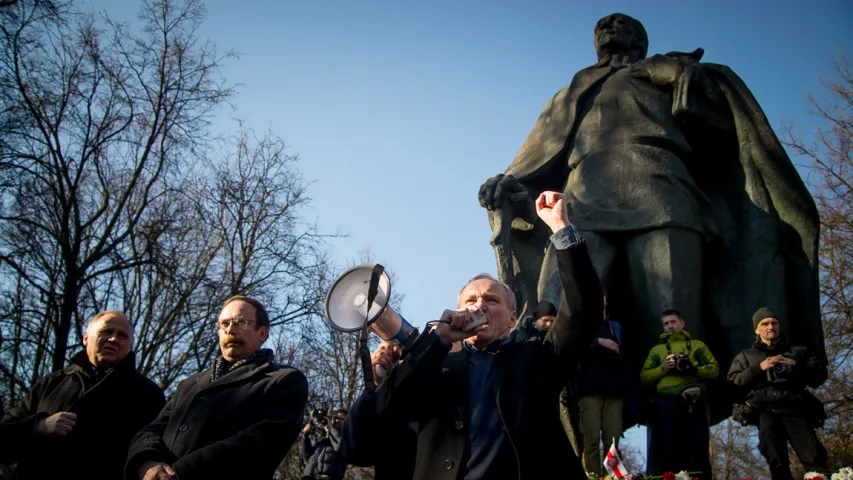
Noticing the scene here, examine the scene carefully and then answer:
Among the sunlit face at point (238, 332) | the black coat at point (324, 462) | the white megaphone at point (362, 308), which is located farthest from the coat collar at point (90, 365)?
the black coat at point (324, 462)

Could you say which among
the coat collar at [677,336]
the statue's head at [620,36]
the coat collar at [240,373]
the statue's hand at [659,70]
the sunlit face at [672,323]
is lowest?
the coat collar at [240,373]

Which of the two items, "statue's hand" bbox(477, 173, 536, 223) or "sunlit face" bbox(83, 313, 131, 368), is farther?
"statue's hand" bbox(477, 173, 536, 223)

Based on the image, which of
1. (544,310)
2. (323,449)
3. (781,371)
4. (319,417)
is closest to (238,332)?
(544,310)

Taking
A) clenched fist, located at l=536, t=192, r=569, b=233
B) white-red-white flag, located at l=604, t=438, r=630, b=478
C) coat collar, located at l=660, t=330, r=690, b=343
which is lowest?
white-red-white flag, located at l=604, t=438, r=630, b=478

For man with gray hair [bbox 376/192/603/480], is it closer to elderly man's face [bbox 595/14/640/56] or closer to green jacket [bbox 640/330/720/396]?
green jacket [bbox 640/330/720/396]

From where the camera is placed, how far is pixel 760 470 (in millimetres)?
26047

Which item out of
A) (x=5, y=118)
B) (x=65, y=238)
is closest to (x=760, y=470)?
(x=65, y=238)

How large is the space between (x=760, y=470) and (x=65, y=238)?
2173 cm

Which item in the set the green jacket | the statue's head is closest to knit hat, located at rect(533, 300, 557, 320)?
the green jacket

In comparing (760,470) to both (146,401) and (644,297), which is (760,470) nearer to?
(644,297)

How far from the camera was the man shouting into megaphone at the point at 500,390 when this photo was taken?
288 cm

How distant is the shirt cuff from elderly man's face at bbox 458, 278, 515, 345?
499 mm

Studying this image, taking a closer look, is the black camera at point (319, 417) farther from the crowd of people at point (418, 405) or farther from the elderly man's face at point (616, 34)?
the elderly man's face at point (616, 34)

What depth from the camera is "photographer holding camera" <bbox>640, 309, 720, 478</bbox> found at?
5.55 m
